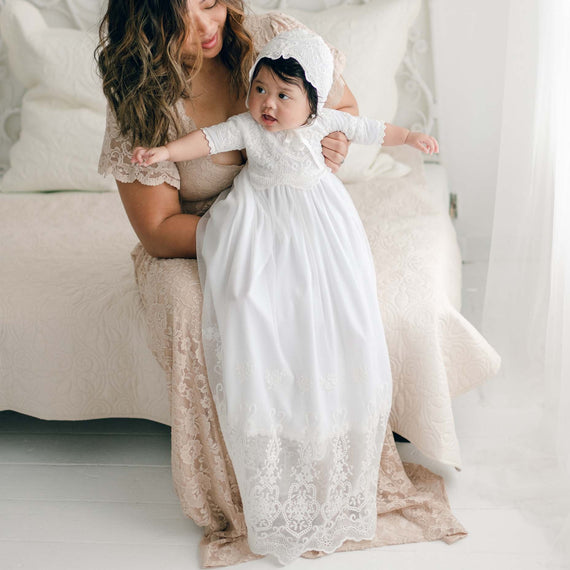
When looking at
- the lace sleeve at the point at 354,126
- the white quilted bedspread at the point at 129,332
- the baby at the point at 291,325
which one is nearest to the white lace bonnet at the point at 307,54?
the baby at the point at 291,325

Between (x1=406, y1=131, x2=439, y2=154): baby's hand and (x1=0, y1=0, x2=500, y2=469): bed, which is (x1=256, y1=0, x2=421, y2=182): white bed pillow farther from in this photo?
(x1=406, y1=131, x2=439, y2=154): baby's hand

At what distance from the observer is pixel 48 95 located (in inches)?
103

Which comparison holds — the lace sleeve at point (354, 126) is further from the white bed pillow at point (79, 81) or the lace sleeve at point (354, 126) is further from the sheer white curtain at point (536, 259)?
the white bed pillow at point (79, 81)

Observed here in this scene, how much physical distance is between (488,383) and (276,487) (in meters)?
0.70

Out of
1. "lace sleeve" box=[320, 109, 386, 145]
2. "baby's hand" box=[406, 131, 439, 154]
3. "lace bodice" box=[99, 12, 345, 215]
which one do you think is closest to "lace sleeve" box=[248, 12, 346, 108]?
"lace bodice" box=[99, 12, 345, 215]

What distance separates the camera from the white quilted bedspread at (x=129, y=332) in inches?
66.0

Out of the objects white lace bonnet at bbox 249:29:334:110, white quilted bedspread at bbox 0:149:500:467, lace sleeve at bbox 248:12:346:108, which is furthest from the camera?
lace sleeve at bbox 248:12:346:108

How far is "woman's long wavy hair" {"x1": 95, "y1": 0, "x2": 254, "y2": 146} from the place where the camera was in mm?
1528


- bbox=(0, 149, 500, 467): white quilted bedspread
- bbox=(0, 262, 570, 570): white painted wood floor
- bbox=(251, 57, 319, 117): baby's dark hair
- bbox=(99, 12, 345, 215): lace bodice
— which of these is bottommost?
bbox=(0, 262, 570, 570): white painted wood floor

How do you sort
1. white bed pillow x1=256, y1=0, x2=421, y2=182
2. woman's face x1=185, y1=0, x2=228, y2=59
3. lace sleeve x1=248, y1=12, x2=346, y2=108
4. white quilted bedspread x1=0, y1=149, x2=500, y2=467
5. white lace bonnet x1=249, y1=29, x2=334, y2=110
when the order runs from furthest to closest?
white bed pillow x1=256, y1=0, x2=421, y2=182 < lace sleeve x1=248, y1=12, x2=346, y2=108 < white quilted bedspread x1=0, y1=149, x2=500, y2=467 < woman's face x1=185, y1=0, x2=228, y2=59 < white lace bonnet x1=249, y1=29, x2=334, y2=110

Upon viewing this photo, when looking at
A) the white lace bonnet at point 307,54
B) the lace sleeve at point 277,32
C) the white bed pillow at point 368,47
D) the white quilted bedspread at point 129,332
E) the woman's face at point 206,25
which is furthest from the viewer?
the white bed pillow at point 368,47

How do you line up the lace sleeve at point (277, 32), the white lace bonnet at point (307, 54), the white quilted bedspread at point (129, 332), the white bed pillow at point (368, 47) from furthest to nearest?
the white bed pillow at point (368, 47)
the lace sleeve at point (277, 32)
the white quilted bedspread at point (129, 332)
the white lace bonnet at point (307, 54)

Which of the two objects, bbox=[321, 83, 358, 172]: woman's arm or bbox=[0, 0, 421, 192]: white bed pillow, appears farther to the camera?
bbox=[0, 0, 421, 192]: white bed pillow

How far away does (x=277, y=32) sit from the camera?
70.8 inches
